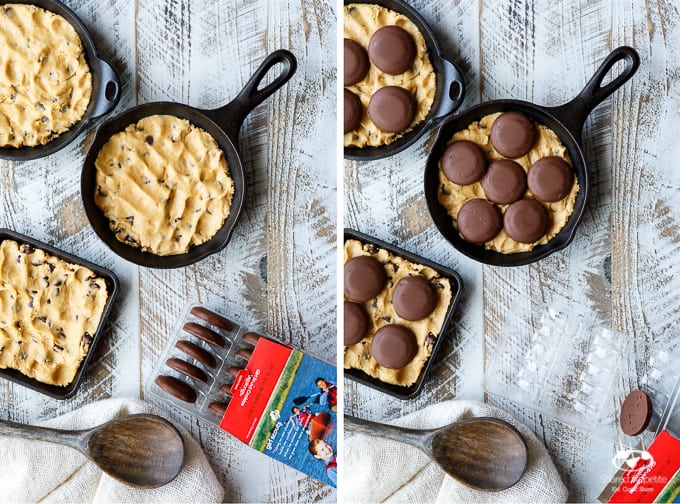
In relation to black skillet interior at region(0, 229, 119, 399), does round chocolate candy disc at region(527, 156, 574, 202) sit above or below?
above

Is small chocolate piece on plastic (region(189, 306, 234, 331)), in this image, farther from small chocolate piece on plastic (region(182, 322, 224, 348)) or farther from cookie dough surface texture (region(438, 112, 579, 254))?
cookie dough surface texture (region(438, 112, 579, 254))

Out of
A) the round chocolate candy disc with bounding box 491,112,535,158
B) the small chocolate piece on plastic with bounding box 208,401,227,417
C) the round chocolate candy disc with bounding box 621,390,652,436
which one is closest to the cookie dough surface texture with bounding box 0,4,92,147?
the small chocolate piece on plastic with bounding box 208,401,227,417

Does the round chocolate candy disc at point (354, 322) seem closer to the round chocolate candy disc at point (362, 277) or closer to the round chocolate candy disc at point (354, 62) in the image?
the round chocolate candy disc at point (362, 277)

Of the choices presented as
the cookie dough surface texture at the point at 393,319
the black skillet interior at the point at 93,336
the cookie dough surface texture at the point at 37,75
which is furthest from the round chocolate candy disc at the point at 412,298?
the cookie dough surface texture at the point at 37,75

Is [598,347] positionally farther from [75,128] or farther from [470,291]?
[75,128]

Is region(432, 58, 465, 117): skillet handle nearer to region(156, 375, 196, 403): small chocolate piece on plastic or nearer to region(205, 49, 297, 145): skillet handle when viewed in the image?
region(205, 49, 297, 145): skillet handle

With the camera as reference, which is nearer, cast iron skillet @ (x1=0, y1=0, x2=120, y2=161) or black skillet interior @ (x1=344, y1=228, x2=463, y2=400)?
black skillet interior @ (x1=344, y1=228, x2=463, y2=400)

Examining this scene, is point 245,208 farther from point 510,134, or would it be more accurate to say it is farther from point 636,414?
point 636,414

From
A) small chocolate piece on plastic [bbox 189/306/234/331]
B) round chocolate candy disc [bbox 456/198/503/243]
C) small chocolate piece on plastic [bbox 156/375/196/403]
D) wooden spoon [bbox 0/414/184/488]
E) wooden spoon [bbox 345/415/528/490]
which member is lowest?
wooden spoon [bbox 0/414/184/488]
